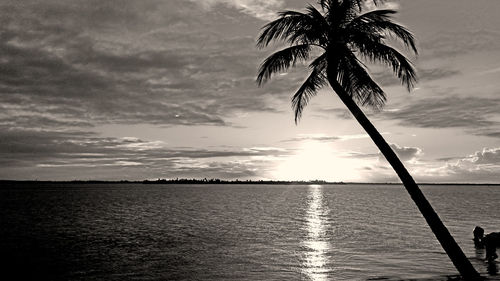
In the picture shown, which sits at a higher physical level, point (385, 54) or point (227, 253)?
point (385, 54)

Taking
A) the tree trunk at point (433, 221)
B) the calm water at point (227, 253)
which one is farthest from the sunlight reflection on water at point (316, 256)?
the tree trunk at point (433, 221)

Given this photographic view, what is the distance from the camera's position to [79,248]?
106 ft

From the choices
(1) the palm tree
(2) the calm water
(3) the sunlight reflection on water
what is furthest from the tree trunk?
(3) the sunlight reflection on water

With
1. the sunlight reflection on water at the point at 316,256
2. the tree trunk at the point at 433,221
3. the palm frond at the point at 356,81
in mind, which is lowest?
the sunlight reflection on water at the point at 316,256

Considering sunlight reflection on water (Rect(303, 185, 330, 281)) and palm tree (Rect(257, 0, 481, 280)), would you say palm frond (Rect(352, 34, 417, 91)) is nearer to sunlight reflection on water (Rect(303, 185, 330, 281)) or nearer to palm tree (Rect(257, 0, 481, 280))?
palm tree (Rect(257, 0, 481, 280))

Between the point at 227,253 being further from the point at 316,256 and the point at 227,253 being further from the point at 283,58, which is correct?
the point at 283,58

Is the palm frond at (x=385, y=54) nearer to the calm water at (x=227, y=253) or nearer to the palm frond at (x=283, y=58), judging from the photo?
the palm frond at (x=283, y=58)

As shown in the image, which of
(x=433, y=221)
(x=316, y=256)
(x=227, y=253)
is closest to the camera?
(x=433, y=221)

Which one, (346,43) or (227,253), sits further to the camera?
(227,253)

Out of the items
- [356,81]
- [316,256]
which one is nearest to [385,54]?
[356,81]

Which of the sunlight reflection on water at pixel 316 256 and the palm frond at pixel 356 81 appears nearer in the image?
the palm frond at pixel 356 81

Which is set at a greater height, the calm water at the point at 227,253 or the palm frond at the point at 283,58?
the palm frond at the point at 283,58

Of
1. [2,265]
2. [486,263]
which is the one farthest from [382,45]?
[2,265]

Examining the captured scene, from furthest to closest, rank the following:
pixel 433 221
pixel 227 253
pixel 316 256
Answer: pixel 227 253
pixel 316 256
pixel 433 221
